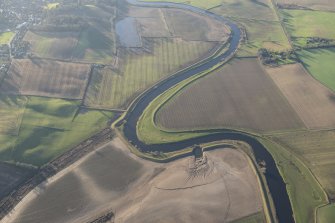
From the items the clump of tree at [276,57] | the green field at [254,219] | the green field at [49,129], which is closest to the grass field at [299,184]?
the green field at [254,219]

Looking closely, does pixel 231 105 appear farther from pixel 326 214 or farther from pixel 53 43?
pixel 53 43

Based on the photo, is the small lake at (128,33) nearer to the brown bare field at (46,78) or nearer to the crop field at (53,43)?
the crop field at (53,43)

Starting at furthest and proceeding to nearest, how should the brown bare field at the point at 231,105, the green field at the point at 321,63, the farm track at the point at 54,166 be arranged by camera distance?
the green field at the point at 321,63
the brown bare field at the point at 231,105
the farm track at the point at 54,166

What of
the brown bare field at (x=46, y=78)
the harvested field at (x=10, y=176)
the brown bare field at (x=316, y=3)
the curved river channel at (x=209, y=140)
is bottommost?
the harvested field at (x=10, y=176)

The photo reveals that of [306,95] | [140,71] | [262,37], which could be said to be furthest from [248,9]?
[140,71]

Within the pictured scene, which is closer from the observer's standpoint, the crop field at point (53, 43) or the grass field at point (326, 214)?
the grass field at point (326, 214)

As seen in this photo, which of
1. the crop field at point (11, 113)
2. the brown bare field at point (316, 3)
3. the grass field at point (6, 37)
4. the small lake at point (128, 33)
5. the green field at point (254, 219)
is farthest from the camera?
the brown bare field at point (316, 3)
